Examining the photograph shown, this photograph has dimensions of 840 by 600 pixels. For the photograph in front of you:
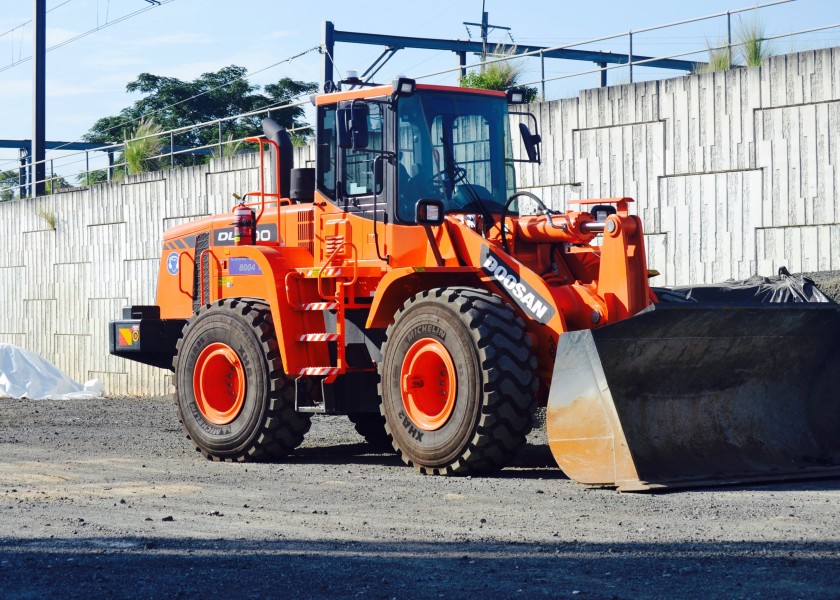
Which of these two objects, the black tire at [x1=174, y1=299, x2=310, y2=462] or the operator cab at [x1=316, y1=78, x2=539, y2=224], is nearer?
the operator cab at [x1=316, y1=78, x2=539, y2=224]

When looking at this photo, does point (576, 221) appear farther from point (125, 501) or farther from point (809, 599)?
point (809, 599)

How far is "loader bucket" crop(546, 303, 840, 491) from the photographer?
30.1ft


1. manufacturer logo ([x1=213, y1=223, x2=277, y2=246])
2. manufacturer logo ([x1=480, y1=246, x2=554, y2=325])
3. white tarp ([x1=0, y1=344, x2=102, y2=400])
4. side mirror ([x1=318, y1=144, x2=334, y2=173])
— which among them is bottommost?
white tarp ([x1=0, y1=344, x2=102, y2=400])

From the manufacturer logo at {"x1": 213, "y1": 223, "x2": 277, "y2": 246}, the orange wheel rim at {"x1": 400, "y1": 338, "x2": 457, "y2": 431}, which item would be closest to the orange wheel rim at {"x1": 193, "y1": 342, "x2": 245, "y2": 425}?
the manufacturer logo at {"x1": 213, "y1": 223, "x2": 277, "y2": 246}

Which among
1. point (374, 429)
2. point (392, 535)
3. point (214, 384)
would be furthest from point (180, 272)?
point (392, 535)

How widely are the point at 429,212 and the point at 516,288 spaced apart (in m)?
1.08

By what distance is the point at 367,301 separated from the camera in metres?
11.6

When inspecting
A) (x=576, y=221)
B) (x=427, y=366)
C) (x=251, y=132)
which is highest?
(x=251, y=132)

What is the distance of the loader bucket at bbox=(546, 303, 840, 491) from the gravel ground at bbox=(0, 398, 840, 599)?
35 cm

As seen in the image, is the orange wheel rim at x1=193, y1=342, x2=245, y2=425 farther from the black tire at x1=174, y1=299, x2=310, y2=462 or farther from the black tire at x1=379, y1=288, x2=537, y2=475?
the black tire at x1=379, y1=288, x2=537, y2=475

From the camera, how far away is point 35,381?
24516 mm

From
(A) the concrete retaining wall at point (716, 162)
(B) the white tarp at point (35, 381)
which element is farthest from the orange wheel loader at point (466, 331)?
(B) the white tarp at point (35, 381)

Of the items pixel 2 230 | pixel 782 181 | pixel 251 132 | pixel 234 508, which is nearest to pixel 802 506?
pixel 234 508

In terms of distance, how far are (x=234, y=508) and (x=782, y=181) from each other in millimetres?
8219
